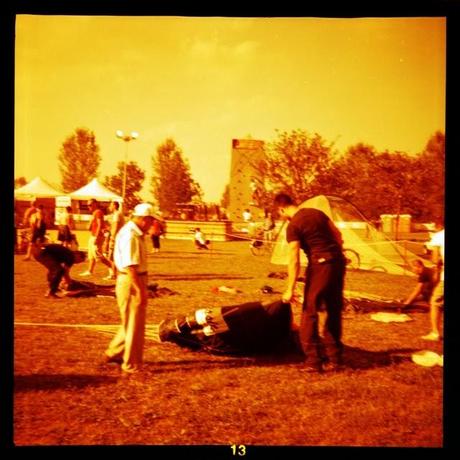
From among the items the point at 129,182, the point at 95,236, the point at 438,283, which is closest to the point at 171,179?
the point at 129,182

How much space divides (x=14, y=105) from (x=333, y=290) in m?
3.05

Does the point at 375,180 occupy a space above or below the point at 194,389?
above

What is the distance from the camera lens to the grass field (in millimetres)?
2824

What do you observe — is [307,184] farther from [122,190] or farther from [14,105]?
[14,105]

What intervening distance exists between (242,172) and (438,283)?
1.86 m

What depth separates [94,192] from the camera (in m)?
3.16

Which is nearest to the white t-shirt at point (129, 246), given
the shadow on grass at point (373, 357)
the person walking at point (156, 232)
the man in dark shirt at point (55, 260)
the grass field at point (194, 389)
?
the person walking at point (156, 232)

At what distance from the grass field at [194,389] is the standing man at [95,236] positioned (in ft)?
1.68

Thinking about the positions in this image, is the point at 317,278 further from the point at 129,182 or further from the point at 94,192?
the point at 94,192

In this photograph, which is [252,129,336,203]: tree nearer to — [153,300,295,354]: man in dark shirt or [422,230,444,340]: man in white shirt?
[153,300,295,354]: man in dark shirt

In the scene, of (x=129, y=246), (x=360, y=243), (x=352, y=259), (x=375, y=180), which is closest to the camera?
(x=129, y=246)

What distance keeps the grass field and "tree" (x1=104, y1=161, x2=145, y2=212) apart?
45 cm

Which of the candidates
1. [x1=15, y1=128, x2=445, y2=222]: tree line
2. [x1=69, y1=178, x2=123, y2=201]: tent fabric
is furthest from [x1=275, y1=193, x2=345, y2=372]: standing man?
[x1=69, y1=178, x2=123, y2=201]: tent fabric
